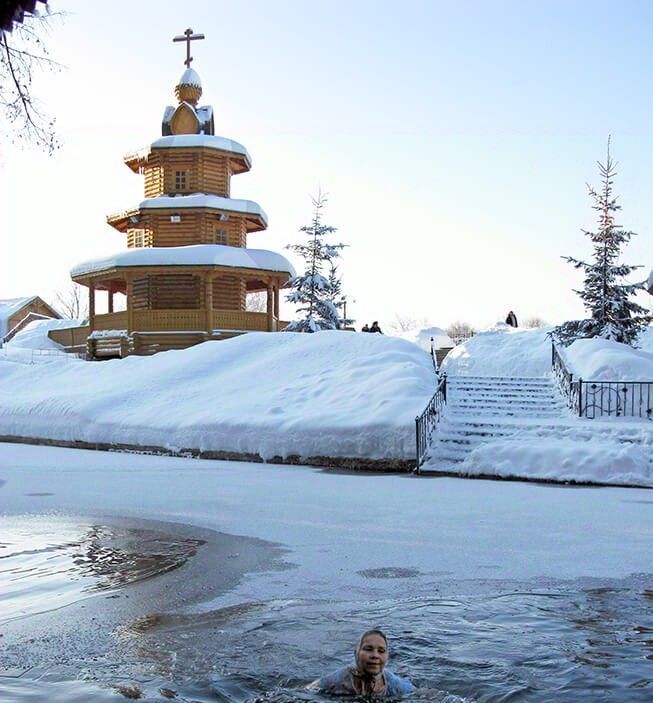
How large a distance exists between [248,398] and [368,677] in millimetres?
17240

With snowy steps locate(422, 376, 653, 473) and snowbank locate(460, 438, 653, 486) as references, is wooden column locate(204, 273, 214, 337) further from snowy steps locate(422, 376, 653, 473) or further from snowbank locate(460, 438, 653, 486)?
snowbank locate(460, 438, 653, 486)

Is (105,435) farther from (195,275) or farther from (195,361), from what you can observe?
(195,275)

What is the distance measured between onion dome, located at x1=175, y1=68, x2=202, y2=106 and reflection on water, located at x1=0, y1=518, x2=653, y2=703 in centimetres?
3585

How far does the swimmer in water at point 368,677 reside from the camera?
481 cm

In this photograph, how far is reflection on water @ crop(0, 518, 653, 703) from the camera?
4.96m

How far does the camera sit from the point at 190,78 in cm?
4119

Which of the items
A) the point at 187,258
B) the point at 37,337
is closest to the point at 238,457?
the point at 187,258

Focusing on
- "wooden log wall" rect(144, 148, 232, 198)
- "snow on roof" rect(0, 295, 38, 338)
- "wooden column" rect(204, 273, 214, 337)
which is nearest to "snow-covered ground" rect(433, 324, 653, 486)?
"wooden column" rect(204, 273, 214, 337)

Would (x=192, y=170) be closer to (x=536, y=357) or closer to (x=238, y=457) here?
(x=536, y=357)

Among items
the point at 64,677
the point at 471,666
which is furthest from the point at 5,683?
the point at 471,666

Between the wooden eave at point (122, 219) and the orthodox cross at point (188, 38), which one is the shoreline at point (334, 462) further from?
the orthodox cross at point (188, 38)

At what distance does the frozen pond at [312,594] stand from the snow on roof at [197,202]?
25.1 meters

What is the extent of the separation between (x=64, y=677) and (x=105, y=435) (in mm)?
17250

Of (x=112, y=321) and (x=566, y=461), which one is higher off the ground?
(x=112, y=321)
